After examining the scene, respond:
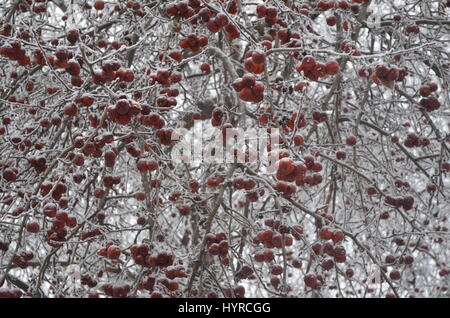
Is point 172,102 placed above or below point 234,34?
below

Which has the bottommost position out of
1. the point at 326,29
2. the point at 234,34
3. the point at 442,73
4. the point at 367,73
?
the point at 326,29

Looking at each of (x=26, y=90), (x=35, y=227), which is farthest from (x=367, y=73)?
(x=26, y=90)

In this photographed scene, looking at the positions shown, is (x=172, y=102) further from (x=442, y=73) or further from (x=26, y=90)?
(x=442, y=73)

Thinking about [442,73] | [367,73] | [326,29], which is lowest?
[326,29]

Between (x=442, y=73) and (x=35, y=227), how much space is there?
2.44 meters

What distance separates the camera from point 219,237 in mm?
2420

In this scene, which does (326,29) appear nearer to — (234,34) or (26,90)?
(234,34)

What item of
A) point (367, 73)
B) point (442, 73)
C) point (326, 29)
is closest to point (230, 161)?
point (367, 73)

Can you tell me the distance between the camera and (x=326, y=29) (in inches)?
166

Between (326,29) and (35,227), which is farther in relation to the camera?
(326,29)
